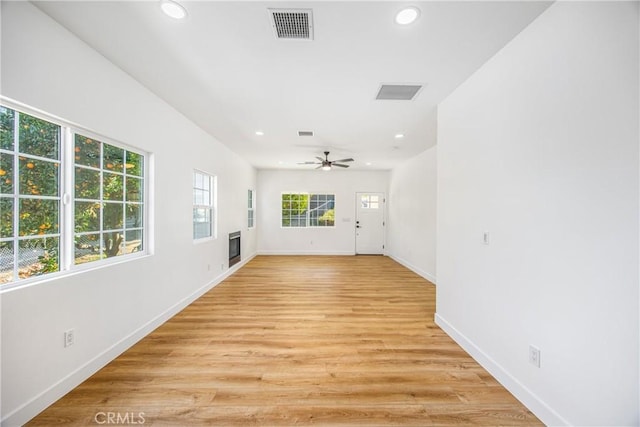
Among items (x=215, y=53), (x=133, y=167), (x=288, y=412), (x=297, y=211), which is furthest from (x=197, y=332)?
(x=297, y=211)

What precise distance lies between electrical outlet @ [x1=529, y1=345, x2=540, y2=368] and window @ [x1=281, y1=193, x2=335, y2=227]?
6.11 m

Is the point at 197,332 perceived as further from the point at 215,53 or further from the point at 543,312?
the point at 543,312

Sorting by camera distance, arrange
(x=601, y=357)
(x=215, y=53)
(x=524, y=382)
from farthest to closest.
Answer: (x=215, y=53) < (x=524, y=382) < (x=601, y=357)

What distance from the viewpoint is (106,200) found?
88.5 inches

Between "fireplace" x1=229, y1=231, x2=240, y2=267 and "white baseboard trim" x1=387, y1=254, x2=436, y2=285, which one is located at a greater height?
"fireplace" x1=229, y1=231, x2=240, y2=267

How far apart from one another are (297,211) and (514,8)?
6.52 meters

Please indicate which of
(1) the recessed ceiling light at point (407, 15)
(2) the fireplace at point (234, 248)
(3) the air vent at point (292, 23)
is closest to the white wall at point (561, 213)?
(1) the recessed ceiling light at point (407, 15)

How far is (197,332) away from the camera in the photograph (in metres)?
2.71

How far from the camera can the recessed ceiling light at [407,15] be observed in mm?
1540

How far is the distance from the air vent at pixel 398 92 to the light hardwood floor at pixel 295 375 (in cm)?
258

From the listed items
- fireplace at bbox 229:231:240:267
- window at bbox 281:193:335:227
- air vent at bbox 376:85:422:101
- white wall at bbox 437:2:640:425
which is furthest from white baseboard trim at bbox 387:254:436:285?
fireplace at bbox 229:231:240:267

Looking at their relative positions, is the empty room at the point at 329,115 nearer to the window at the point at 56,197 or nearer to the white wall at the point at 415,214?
the window at the point at 56,197

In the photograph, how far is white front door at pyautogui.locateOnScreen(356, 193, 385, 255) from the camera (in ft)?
25.3

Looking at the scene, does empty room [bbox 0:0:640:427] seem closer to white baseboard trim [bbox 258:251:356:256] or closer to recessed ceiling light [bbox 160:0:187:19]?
recessed ceiling light [bbox 160:0:187:19]
